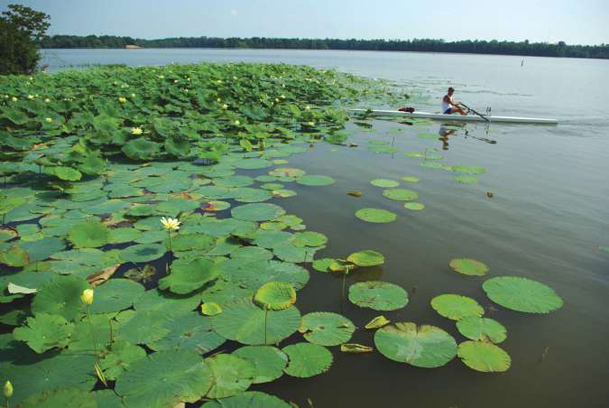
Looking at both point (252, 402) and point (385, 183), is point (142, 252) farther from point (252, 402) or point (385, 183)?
point (385, 183)

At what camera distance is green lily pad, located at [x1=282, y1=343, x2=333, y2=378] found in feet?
5.45

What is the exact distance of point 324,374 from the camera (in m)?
1.70

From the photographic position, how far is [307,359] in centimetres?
172

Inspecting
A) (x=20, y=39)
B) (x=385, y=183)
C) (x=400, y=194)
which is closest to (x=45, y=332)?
(x=400, y=194)

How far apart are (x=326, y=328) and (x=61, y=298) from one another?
128cm

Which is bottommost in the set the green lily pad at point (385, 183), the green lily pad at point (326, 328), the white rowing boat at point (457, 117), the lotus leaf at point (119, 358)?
the green lily pad at point (326, 328)

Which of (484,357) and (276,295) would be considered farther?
(276,295)

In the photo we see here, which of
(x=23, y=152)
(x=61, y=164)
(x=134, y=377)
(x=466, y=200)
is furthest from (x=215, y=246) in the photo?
(x=23, y=152)

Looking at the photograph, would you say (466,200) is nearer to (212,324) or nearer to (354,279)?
(354,279)

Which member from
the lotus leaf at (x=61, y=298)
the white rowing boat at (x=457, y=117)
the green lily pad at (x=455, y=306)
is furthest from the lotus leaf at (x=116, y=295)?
the white rowing boat at (x=457, y=117)

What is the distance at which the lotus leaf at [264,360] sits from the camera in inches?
63.7

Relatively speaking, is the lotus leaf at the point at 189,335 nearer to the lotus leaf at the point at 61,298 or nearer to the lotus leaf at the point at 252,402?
the lotus leaf at the point at 252,402

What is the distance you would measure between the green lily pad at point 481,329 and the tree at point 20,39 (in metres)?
16.6

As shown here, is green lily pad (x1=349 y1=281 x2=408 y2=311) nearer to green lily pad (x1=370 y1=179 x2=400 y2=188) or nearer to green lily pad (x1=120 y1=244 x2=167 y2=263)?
green lily pad (x1=120 y1=244 x2=167 y2=263)
